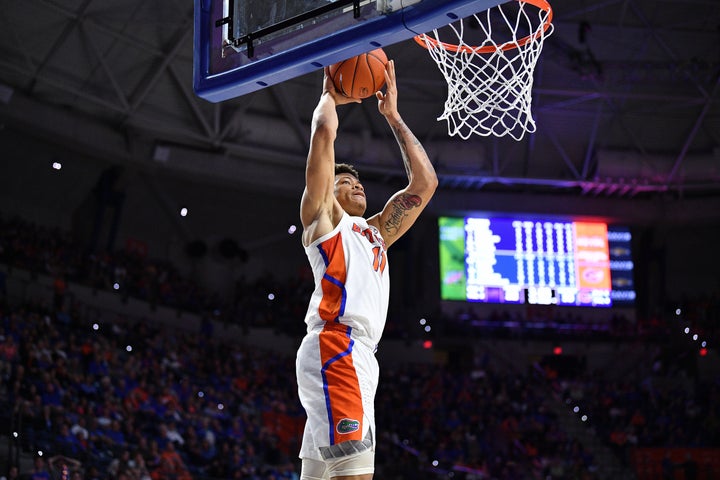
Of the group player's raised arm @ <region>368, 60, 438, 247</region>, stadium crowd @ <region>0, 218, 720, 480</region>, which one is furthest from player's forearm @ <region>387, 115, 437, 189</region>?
stadium crowd @ <region>0, 218, 720, 480</region>

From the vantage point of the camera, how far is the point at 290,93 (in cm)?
2008

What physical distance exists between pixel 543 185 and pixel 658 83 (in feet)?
14.3

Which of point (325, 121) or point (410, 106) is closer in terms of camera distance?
point (325, 121)

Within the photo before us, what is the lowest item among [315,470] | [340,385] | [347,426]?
[315,470]

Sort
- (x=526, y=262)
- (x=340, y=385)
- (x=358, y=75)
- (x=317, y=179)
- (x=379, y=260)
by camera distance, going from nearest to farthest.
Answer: (x=340, y=385) → (x=317, y=179) → (x=379, y=260) → (x=358, y=75) → (x=526, y=262)

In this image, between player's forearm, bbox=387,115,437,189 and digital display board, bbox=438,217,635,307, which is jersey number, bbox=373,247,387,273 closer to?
player's forearm, bbox=387,115,437,189

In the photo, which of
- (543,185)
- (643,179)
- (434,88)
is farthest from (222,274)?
(643,179)

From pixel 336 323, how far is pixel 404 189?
915mm

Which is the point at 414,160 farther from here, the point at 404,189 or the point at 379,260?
the point at 379,260

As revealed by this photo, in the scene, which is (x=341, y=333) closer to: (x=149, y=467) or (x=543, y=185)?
(x=149, y=467)

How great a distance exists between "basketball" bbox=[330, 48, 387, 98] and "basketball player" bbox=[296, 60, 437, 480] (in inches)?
1.8

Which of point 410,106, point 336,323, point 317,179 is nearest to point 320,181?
point 317,179

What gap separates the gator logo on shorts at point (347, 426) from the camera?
342cm

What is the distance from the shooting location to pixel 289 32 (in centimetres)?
399
